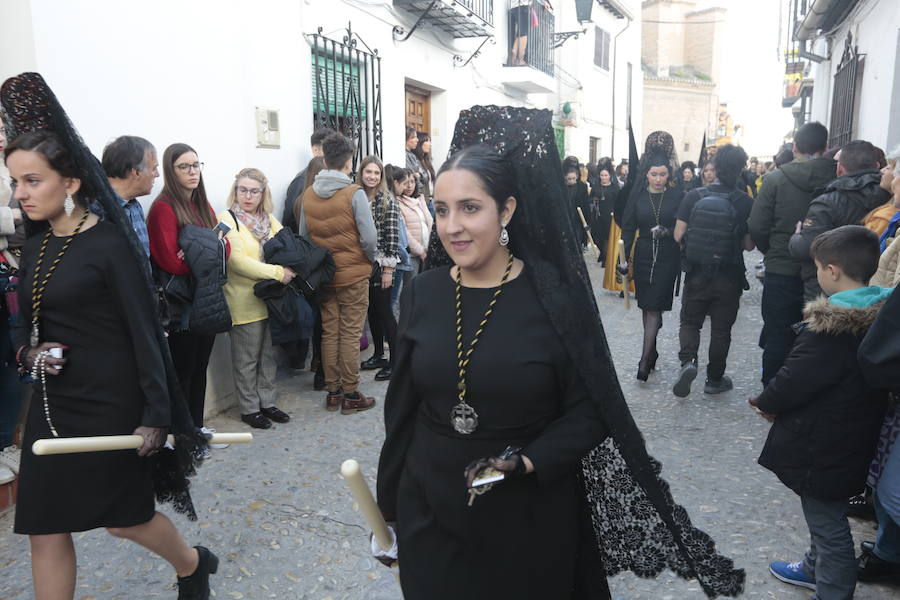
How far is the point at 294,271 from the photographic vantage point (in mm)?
5160

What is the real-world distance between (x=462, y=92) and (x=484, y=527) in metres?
9.89

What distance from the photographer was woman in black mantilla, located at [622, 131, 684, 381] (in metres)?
5.92

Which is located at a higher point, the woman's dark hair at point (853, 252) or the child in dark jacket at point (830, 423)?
the woman's dark hair at point (853, 252)

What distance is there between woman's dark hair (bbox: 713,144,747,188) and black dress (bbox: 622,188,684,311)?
495 mm

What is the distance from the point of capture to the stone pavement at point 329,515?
317 cm

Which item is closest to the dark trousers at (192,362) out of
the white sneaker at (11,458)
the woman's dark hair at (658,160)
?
the white sneaker at (11,458)

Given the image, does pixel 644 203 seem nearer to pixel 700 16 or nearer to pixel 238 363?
pixel 238 363

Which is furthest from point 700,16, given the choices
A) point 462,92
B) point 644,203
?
point 644,203

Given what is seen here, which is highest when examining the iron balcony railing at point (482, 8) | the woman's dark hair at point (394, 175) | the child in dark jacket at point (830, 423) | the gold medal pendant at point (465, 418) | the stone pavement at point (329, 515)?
the iron balcony railing at point (482, 8)

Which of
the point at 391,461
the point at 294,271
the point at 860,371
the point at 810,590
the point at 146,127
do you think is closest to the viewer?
the point at 391,461

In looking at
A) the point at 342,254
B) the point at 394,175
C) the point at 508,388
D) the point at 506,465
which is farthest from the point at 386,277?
the point at 506,465

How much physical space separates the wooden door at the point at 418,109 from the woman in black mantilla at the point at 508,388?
26.4 ft

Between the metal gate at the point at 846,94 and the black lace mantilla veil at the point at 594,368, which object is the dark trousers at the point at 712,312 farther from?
the metal gate at the point at 846,94

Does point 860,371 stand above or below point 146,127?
below
